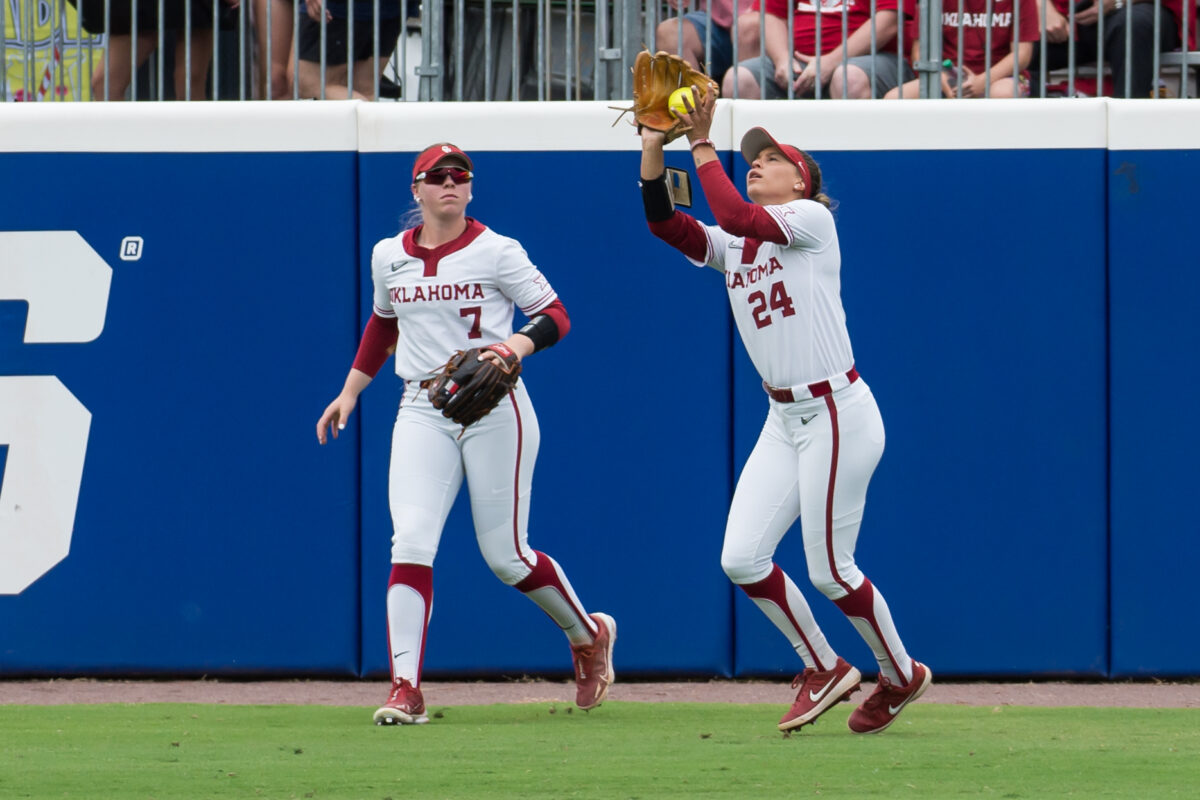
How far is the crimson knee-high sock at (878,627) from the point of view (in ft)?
16.3

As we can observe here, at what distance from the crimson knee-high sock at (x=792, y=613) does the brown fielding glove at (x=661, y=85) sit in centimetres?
134

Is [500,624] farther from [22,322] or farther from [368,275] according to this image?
[22,322]

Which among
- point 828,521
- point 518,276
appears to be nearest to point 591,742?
point 828,521

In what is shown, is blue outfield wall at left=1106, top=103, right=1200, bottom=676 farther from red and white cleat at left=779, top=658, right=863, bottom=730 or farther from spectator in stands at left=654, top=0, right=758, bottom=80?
red and white cleat at left=779, top=658, right=863, bottom=730

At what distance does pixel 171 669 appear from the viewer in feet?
21.2

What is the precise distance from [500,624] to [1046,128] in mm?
2736

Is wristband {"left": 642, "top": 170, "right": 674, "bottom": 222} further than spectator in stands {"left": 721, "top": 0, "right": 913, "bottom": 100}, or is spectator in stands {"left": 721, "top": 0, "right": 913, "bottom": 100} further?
spectator in stands {"left": 721, "top": 0, "right": 913, "bottom": 100}

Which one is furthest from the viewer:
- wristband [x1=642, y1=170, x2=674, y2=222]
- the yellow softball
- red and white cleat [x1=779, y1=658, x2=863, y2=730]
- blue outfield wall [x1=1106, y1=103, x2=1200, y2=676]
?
blue outfield wall [x1=1106, y1=103, x2=1200, y2=676]

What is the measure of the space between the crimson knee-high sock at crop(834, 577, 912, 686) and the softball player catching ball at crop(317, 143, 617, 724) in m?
0.99

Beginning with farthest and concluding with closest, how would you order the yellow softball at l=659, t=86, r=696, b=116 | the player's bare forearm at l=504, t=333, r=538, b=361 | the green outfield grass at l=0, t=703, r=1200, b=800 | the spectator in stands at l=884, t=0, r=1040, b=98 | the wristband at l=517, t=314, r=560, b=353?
A: the spectator in stands at l=884, t=0, r=1040, b=98
the wristband at l=517, t=314, r=560, b=353
the player's bare forearm at l=504, t=333, r=538, b=361
the yellow softball at l=659, t=86, r=696, b=116
the green outfield grass at l=0, t=703, r=1200, b=800

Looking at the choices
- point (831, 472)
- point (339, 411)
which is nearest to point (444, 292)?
point (339, 411)

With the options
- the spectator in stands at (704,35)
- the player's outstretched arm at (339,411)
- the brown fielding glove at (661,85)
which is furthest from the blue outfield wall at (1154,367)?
the player's outstretched arm at (339,411)

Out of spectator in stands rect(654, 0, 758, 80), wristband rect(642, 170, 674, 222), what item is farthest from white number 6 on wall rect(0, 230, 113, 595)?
wristband rect(642, 170, 674, 222)

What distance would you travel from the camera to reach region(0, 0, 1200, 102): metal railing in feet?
21.2
